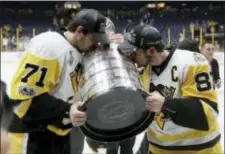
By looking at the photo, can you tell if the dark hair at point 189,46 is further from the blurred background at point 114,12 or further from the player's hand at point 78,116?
the blurred background at point 114,12

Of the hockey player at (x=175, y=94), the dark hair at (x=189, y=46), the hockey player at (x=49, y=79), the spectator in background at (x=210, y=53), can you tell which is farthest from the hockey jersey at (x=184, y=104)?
the spectator in background at (x=210, y=53)

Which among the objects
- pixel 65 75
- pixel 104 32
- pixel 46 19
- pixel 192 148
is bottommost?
pixel 46 19

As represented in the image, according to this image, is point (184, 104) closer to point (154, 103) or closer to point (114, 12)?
point (154, 103)

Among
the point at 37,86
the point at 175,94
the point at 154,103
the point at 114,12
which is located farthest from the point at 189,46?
the point at 114,12

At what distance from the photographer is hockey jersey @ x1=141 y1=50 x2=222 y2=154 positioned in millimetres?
1200

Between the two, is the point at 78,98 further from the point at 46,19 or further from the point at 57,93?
the point at 46,19

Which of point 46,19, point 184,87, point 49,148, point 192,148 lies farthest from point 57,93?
point 46,19

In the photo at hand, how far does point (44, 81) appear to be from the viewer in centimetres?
120

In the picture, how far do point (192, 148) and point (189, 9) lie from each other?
8730mm

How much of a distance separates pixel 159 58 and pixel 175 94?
119 mm

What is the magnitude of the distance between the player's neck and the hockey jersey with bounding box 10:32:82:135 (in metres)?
0.21

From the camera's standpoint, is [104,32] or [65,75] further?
[65,75]

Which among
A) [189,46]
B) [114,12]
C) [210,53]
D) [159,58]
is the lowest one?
[114,12]

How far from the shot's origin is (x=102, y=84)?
0.88 metres
